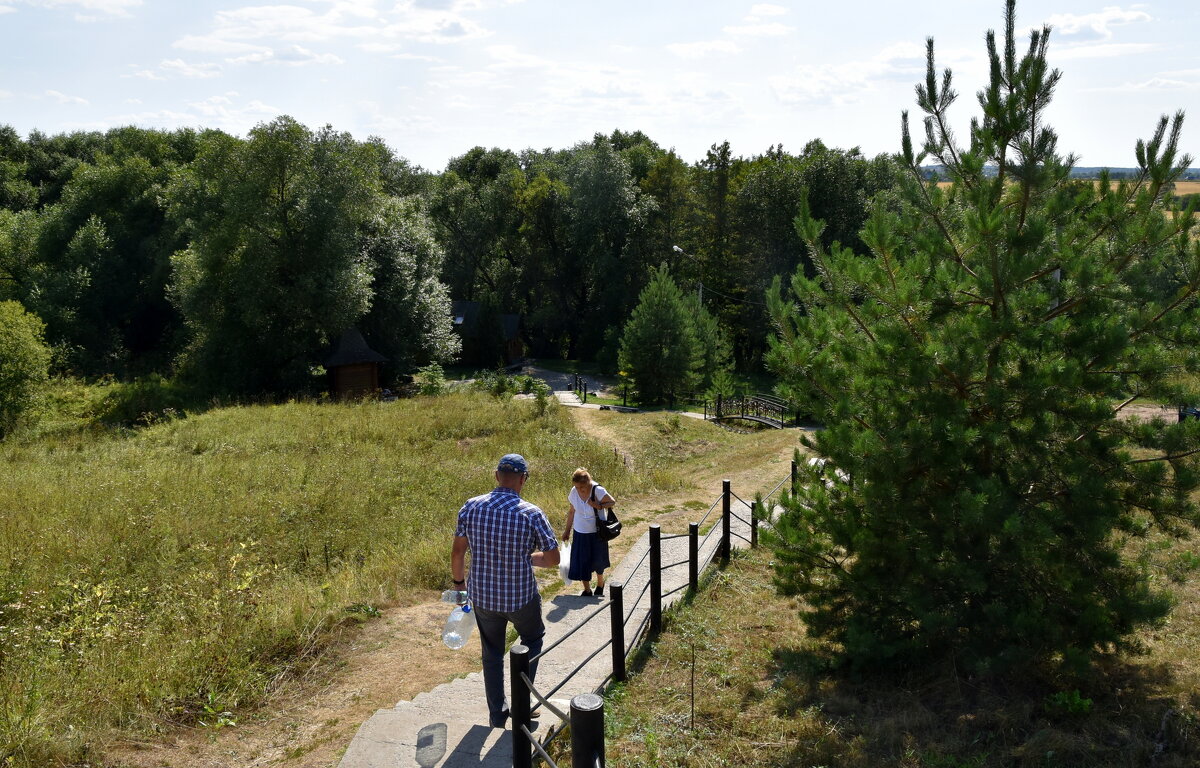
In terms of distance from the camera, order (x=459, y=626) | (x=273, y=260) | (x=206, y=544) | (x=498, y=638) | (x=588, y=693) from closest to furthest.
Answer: (x=588, y=693) → (x=498, y=638) → (x=459, y=626) → (x=206, y=544) → (x=273, y=260)

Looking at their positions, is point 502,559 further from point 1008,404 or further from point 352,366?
point 352,366

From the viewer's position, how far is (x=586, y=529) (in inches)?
305

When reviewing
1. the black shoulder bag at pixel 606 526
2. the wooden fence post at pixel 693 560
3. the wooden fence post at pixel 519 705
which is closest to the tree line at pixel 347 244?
the wooden fence post at pixel 693 560

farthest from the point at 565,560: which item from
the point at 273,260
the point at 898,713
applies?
the point at 273,260

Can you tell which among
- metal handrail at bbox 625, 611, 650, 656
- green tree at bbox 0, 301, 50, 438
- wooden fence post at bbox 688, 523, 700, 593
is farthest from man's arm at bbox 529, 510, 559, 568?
green tree at bbox 0, 301, 50, 438

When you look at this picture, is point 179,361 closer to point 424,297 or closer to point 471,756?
point 424,297

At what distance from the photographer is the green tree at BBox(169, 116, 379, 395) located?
28.2 meters

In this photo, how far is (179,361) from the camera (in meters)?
32.8

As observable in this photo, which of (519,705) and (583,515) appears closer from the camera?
(519,705)

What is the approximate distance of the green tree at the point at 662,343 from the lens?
30562 mm

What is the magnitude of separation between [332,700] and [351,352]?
25.1 meters

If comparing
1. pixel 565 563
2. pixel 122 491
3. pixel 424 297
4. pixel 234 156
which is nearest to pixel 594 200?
pixel 424 297

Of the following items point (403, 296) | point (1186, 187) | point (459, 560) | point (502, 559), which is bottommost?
point (459, 560)

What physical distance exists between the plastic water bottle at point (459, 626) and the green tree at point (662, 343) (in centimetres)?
2543
